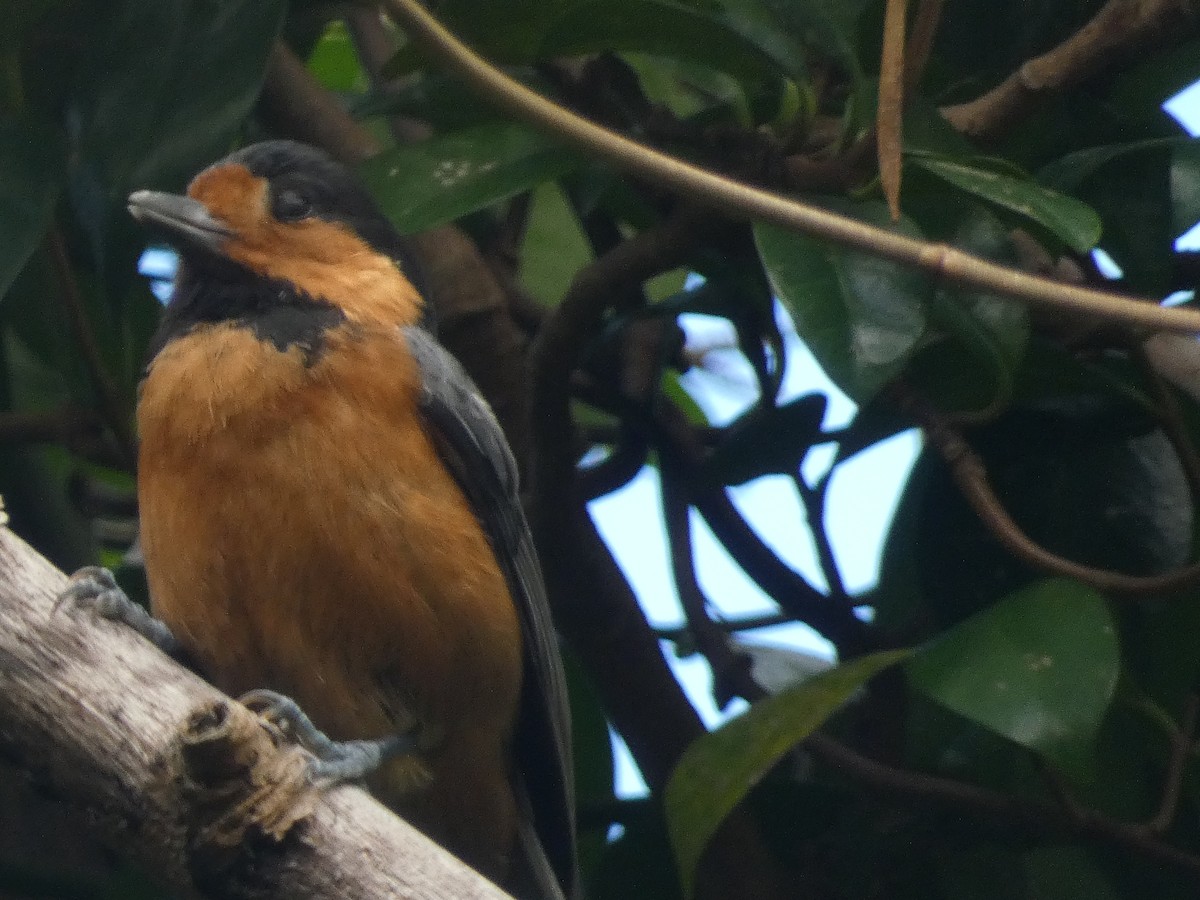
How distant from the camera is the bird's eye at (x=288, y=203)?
3.53m

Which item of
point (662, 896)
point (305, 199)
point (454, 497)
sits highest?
point (305, 199)

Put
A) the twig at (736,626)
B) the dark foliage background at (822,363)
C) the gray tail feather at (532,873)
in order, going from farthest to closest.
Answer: the twig at (736,626), the gray tail feather at (532,873), the dark foliage background at (822,363)

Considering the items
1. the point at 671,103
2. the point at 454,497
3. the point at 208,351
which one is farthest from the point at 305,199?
the point at 671,103

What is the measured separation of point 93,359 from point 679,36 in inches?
51.3

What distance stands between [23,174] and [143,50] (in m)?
0.34

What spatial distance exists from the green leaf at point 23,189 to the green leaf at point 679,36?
915 mm

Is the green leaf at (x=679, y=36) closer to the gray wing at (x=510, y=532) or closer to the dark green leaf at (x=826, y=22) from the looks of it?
the dark green leaf at (x=826, y=22)

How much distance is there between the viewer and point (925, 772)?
10.8 ft

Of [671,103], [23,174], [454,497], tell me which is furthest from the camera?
[671,103]

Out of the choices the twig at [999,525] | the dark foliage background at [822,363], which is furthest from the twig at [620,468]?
the twig at [999,525]

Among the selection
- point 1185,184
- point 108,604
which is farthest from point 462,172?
point 1185,184

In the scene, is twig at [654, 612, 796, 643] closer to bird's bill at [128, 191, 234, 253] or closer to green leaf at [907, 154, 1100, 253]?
bird's bill at [128, 191, 234, 253]

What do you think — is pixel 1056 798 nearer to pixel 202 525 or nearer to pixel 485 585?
pixel 485 585

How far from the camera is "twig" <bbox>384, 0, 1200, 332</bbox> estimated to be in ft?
5.69
